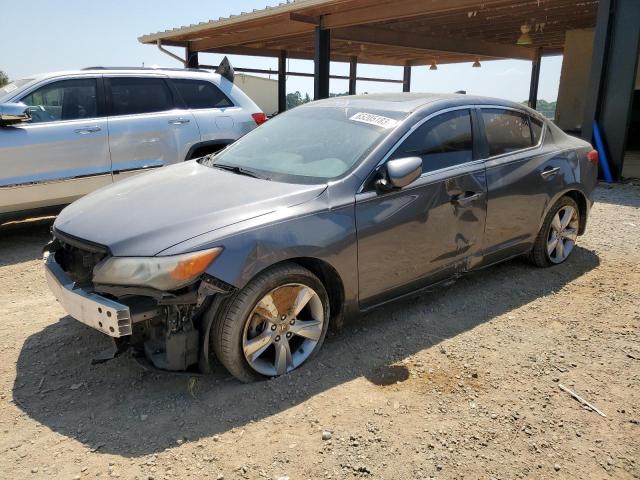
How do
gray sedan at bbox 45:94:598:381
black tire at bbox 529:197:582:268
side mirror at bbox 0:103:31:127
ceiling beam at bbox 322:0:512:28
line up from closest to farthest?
gray sedan at bbox 45:94:598:381, black tire at bbox 529:197:582:268, side mirror at bbox 0:103:31:127, ceiling beam at bbox 322:0:512:28

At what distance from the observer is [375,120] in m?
3.70

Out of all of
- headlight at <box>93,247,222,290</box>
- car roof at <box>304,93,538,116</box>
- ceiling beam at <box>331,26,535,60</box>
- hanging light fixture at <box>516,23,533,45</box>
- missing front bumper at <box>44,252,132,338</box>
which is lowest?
missing front bumper at <box>44,252,132,338</box>

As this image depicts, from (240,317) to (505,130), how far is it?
2839 millimetres

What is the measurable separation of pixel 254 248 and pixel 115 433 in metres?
1.14

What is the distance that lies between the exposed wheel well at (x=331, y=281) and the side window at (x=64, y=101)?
403cm

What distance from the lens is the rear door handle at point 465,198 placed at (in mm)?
3807

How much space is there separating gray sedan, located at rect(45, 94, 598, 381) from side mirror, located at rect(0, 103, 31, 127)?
2369 millimetres

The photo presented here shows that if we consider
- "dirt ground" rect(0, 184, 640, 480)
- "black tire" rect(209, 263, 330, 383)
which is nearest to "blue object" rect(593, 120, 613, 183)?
"dirt ground" rect(0, 184, 640, 480)

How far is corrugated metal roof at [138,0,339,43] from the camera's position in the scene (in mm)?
11133

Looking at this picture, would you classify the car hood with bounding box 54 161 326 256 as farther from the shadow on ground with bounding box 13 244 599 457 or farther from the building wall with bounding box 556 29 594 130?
the building wall with bounding box 556 29 594 130

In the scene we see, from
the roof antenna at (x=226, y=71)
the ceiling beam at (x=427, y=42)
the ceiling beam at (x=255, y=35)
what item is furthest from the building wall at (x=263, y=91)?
the roof antenna at (x=226, y=71)

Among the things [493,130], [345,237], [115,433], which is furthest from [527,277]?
[115,433]

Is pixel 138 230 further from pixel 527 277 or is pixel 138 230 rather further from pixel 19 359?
pixel 527 277

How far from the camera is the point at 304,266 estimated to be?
10.3ft
